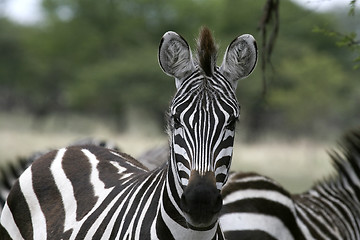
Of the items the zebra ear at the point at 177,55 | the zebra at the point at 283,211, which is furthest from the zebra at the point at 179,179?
→ the zebra at the point at 283,211

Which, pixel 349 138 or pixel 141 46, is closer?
pixel 349 138

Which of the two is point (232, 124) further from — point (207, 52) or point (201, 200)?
point (201, 200)

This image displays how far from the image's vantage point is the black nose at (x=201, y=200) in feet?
10.2

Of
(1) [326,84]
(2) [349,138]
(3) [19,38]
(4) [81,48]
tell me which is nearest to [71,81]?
(4) [81,48]

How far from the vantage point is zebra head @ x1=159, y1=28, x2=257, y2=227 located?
10.4 feet

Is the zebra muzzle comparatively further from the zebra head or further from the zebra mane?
the zebra mane

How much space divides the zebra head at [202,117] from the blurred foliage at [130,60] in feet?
120

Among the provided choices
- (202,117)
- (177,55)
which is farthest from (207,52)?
(202,117)

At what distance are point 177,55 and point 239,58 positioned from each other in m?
0.38

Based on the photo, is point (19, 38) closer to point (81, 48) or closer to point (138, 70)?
point (81, 48)

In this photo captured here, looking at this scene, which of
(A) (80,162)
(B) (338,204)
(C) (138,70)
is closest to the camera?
(A) (80,162)

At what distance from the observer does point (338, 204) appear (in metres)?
5.80

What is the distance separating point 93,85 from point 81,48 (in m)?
6.30

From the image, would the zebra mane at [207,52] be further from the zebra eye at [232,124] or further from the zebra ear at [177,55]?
the zebra eye at [232,124]
